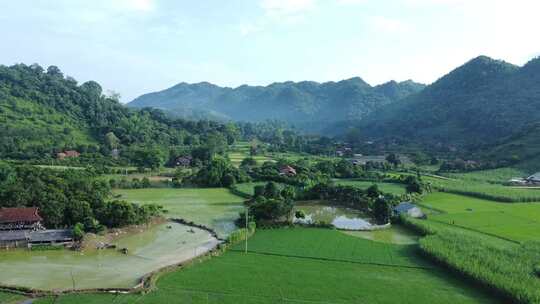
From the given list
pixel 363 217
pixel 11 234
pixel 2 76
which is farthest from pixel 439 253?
pixel 2 76

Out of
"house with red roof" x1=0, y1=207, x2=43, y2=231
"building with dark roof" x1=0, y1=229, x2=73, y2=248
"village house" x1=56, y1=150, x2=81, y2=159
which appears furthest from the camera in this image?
"village house" x1=56, y1=150, x2=81, y2=159

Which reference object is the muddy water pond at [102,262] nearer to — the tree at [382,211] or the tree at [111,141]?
the tree at [382,211]

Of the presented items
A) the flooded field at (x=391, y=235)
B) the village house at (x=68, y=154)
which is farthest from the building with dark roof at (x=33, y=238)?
the village house at (x=68, y=154)

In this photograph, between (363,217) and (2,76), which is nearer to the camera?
(363,217)

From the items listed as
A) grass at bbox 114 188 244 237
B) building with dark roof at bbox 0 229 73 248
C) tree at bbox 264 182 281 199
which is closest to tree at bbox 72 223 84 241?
building with dark roof at bbox 0 229 73 248

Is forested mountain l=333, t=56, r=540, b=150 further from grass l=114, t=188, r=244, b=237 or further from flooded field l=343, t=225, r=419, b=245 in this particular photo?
grass l=114, t=188, r=244, b=237

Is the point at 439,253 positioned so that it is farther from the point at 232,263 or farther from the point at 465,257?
the point at 232,263
